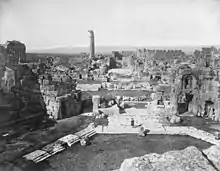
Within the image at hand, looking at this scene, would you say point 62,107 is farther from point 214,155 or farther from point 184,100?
point 214,155

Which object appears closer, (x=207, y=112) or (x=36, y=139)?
(x=36, y=139)

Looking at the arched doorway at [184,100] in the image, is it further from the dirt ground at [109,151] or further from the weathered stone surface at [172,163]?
the weathered stone surface at [172,163]

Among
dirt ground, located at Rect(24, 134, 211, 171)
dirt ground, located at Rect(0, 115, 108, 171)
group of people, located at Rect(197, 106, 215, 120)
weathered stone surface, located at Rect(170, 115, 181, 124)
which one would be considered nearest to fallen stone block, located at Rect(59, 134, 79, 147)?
dirt ground, located at Rect(24, 134, 211, 171)

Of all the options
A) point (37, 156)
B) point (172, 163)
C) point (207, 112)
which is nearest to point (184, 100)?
point (207, 112)

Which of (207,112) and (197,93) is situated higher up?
(197,93)

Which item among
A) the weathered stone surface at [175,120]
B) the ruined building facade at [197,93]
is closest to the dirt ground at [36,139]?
the weathered stone surface at [175,120]

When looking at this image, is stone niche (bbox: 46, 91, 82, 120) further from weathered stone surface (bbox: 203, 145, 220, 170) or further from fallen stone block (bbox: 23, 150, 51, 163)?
weathered stone surface (bbox: 203, 145, 220, 170)

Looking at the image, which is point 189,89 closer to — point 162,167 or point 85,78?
point 162,167
